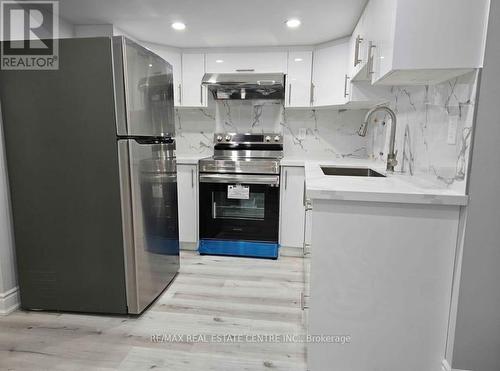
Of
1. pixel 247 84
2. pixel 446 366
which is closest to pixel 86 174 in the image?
pixel 247 84

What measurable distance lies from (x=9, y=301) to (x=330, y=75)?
10.2 ft

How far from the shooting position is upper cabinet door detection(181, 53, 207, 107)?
3.23m

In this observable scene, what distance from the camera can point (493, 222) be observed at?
128 centimetres

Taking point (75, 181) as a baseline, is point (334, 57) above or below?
above

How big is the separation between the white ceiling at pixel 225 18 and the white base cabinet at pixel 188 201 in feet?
4.05

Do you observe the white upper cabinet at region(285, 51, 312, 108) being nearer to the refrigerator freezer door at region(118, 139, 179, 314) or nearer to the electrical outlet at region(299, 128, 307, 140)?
the electrical outlet at region(299, 128, 307, 140)

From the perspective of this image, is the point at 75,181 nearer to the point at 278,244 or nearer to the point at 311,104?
the point at 278,244

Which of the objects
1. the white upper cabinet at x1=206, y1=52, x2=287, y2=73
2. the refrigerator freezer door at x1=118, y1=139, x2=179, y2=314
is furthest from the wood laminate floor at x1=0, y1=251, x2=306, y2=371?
the white upper cabinet at x1=206, y1=52, x2=287, y2=73

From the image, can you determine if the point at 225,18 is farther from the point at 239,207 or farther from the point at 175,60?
the point at 239,207

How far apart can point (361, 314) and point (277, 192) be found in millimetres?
1570

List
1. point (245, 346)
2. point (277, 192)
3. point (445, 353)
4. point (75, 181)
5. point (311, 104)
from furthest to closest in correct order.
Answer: point (311, 104) → point (277, 192) → point (75, 181) → point (245, 346) → point (445, 353)

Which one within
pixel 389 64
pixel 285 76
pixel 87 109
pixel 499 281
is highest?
pixel 285 76

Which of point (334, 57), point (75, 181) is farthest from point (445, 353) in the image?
point (334, 57)

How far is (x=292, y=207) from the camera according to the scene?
2969 mm
